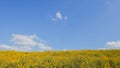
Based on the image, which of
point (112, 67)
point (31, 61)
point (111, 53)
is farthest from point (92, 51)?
point (31, 61)

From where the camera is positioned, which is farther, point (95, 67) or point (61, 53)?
point (61, 53)

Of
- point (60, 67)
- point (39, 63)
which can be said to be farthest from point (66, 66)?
point (39, 63)

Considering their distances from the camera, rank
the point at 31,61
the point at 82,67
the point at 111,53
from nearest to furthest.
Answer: the point at 82,67 < the point at 31,61 < the point at 111,53

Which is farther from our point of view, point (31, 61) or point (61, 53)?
point (61, 53)

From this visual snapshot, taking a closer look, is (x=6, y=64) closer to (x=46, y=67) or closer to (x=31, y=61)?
(x=31, y=61)

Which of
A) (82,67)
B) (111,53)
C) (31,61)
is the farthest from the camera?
(111,53)

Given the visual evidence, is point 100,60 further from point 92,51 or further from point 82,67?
point 92,51

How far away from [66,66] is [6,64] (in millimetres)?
4491

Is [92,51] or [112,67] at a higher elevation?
[92,51]

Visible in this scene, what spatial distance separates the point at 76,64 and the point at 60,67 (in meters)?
1.17

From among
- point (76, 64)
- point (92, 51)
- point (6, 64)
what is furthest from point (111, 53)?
point (6, 64)

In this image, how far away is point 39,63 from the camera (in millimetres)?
20531

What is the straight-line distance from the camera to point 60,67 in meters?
20.3

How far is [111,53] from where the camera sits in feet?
106
